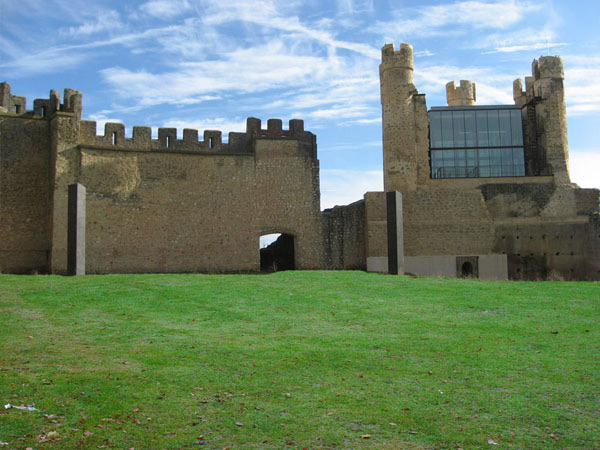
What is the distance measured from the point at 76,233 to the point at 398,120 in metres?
14.2

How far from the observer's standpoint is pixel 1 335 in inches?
380

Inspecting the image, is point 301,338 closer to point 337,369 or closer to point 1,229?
point 337,369

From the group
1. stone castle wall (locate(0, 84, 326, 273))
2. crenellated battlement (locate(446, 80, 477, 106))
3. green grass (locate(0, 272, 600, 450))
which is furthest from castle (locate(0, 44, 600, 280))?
green grass (locate(0, 272, 600, 450))

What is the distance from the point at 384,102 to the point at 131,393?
2112 cm

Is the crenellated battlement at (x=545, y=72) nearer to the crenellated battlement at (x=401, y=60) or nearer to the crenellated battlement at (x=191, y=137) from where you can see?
the crenellated battlement at (x=401, y=60)

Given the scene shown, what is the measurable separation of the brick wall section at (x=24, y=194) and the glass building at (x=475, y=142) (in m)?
17.1

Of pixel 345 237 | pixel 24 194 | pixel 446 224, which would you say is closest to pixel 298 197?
pixel 345 237

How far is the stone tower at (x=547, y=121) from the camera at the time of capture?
27078mm

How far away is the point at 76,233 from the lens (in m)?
19.2

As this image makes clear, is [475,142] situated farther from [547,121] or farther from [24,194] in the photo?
[24,194]

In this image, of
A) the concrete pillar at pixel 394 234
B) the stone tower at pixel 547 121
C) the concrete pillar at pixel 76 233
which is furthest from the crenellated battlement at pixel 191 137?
the stone tower at pixel 547 121

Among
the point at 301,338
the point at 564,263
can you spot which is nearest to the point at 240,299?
the point at 301,338

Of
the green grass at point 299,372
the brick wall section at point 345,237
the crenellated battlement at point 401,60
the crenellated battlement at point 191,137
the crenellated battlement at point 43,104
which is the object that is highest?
the crenellated battlement at point 401,60

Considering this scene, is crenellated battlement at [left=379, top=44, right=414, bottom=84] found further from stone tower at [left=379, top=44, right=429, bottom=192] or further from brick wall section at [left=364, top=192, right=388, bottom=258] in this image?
brick wall section at [left=364, top=192, right=388, bottom=258]
